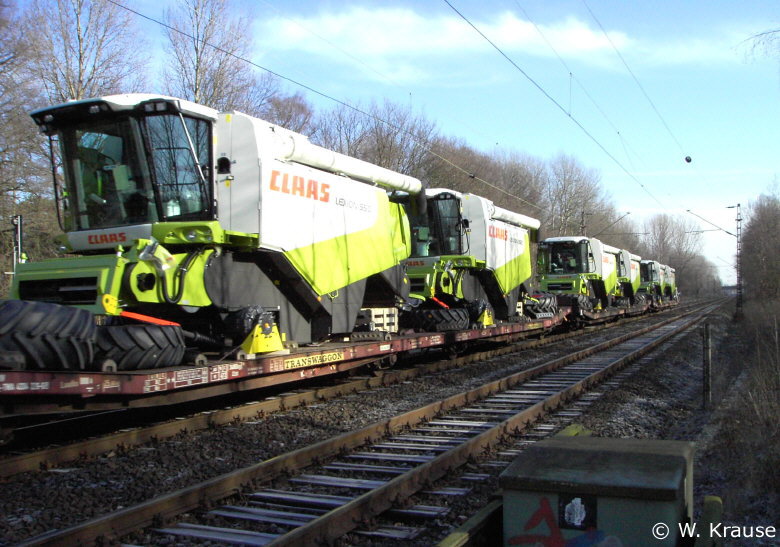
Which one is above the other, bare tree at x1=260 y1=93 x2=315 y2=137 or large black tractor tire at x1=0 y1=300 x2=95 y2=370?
bare tree at x1=260 y1=93 x2=315 y2=137

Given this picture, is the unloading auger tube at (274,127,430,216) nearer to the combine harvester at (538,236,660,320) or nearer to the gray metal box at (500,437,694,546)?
the gray metal box at (500,437,694,546)

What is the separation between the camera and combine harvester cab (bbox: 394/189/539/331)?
15.7 m

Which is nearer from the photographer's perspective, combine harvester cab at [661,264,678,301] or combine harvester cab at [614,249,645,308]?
combine harvester cab at [614,249,645,308]

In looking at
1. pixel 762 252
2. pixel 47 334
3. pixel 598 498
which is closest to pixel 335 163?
pixel 47 334

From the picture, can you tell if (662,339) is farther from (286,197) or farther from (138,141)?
(138,141)

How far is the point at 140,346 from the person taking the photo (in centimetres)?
730

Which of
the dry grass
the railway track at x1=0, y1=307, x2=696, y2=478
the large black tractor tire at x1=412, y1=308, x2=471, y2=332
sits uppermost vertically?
the large black tractor tire at x1=412, y1=308, x2=471, y2=332

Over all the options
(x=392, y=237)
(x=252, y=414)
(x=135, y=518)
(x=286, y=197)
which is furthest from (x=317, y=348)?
(x=135, y=518)

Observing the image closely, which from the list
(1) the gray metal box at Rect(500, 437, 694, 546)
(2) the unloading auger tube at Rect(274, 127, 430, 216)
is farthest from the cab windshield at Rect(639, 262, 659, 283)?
(1) the gray metal box at Rect(500, 437, 694, 546)

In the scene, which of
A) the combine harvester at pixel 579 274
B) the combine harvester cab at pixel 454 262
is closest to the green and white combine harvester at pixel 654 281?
the combine harvester at pixel 579 274

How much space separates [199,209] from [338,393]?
13.6ft

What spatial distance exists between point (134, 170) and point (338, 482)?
4.86 metres

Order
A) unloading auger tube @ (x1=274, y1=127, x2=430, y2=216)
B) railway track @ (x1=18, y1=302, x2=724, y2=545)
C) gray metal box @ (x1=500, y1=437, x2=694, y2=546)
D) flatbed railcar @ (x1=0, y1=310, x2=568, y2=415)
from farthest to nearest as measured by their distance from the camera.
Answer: unloading auger tube @ (x1=274, y1=127, x2=430, y2=216) < flatbed railcar @ (x1=0, y1=310, x2=568, y2=415) < railway track @ (x1=18, y1=302, x2=724, y2=545) < gray metal box @ (x1=500, y1=437, x2=694, y2=546)

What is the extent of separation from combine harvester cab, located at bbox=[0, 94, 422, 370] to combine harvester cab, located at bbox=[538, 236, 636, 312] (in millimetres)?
18428
